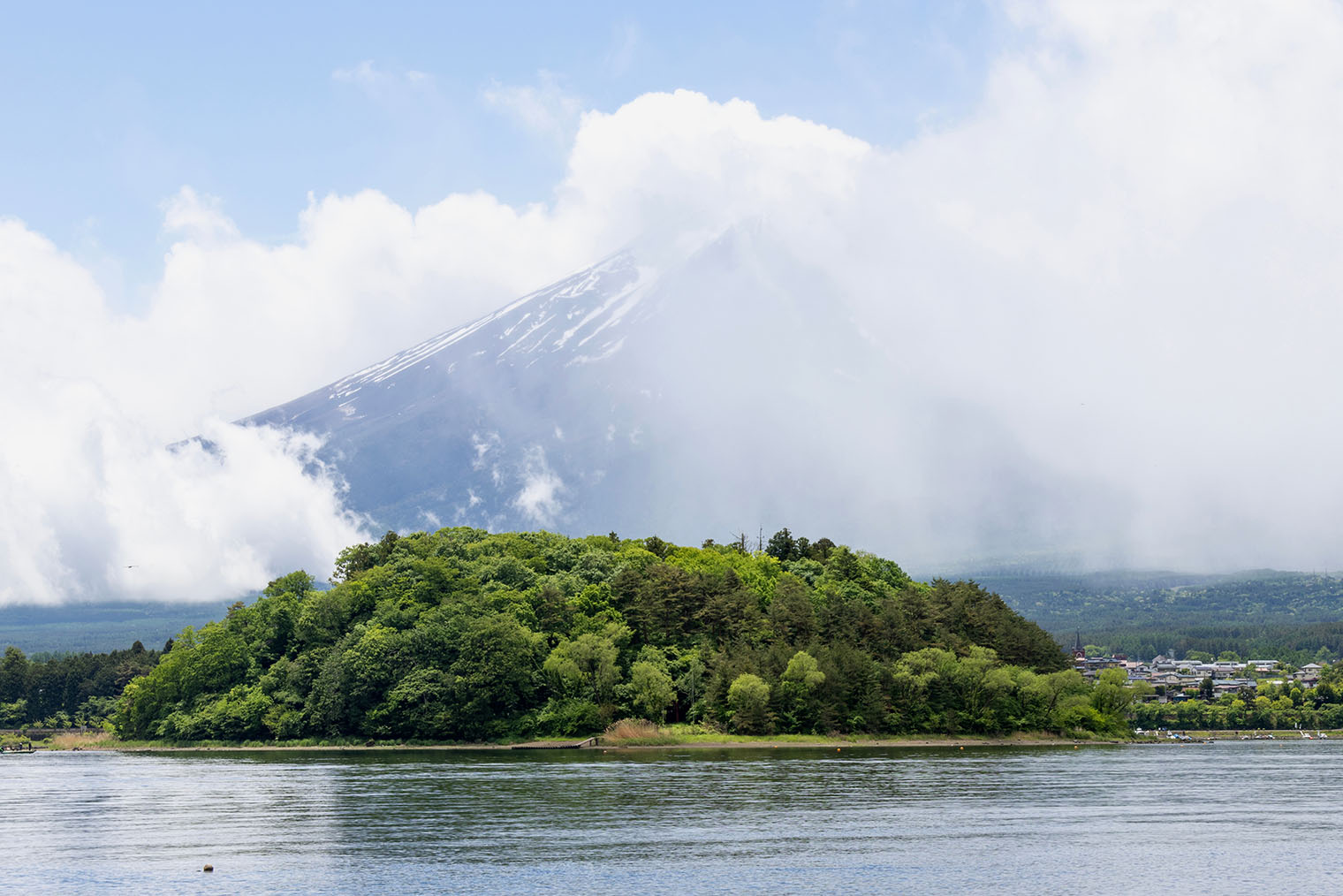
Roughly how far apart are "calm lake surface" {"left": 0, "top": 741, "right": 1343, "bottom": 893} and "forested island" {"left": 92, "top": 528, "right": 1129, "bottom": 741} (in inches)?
961

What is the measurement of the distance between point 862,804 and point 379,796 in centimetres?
2734

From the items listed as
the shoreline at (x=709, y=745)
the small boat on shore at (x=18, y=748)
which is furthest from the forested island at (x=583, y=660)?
the small boat on shore at (x=18, y=748)

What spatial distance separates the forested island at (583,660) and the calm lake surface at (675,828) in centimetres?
2442

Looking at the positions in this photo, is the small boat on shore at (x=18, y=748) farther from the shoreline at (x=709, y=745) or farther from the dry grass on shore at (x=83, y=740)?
the shoreline at (x=709, y=745)

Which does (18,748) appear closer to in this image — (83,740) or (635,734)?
(83,740)

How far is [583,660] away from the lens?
127750 mm

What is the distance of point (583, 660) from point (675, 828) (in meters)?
68.8

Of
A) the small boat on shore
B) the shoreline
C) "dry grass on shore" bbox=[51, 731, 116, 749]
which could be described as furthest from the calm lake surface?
the small boat on shore

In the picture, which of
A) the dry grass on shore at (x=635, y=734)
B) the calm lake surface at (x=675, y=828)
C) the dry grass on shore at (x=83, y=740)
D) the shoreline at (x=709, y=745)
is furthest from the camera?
the dry grass on shore at (x=83, y=740)

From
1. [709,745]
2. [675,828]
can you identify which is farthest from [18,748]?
[675,828]

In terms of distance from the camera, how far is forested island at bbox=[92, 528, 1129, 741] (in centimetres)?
12581

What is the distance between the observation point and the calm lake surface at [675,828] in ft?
158

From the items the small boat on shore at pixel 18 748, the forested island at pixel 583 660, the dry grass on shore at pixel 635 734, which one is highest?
the forested island at pixel 583 660

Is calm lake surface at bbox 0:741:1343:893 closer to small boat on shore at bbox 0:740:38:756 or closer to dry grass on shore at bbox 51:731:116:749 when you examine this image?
dry grass on shore at bbox 51:731:116:749
